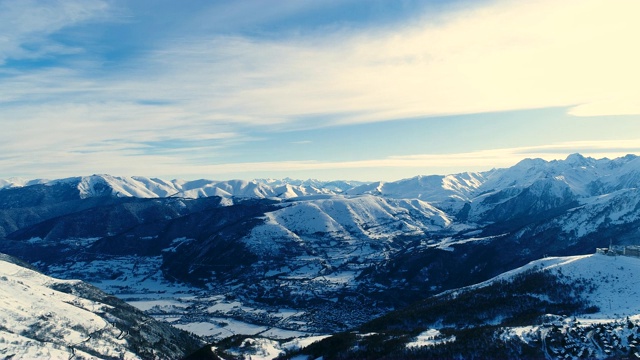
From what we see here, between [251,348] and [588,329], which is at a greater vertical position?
[588,329]

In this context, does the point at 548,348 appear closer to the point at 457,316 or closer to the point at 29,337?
the point at 457,316

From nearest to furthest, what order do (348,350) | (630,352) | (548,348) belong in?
(630,352), (548,348), (348,350)

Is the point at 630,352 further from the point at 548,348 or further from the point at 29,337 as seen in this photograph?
the point at 29,337

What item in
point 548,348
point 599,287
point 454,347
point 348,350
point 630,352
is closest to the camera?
point 630,352

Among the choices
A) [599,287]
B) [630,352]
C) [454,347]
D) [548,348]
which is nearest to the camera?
[630,352]

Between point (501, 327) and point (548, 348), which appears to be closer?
point (548, 348)

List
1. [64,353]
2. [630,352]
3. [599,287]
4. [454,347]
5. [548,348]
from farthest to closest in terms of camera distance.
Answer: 1. [599,287]
2. [64,353]
3. [454,347]
4. [548,348]
5. [630,352]

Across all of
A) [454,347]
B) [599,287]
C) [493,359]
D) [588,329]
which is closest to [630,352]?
[588,329]

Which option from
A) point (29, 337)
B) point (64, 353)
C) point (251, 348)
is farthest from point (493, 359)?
point (29, 337)

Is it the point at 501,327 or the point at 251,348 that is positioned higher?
the point at 501,327
